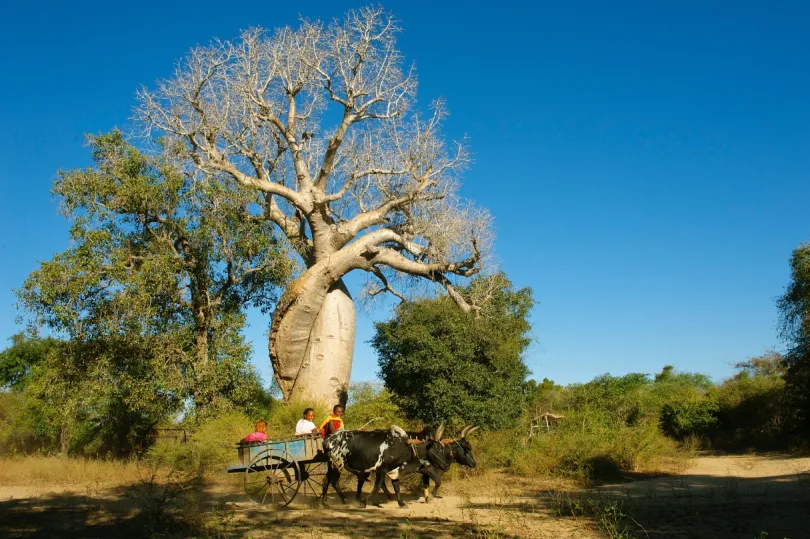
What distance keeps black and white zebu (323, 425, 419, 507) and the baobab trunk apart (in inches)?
215

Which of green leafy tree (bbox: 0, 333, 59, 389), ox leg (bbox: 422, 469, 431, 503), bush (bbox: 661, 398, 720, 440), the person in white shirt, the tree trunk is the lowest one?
ox leg (bbox: 422, 469, 431, 503)

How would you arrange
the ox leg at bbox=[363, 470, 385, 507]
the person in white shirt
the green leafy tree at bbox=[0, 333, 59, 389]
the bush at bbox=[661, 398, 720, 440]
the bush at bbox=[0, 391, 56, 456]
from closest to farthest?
1. the ox leg at bbox=[363, 470, 385, 507]
2. the person in white shirt
3. the bush at bbox=[661, 398, 720, 440]
4. the bush at bbox=[0, 391, 56, 456]
5. the green leafy tree at bbox=[0, 333, 59, 389]

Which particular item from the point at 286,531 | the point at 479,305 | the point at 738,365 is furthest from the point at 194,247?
the point at 738,365

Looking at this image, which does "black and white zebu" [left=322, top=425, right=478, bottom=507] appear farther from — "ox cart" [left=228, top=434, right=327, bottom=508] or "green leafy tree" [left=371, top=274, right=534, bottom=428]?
"green leafy tree" [left=371, top=274, right=534, bottom=428]

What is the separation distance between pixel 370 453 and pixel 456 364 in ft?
18.6

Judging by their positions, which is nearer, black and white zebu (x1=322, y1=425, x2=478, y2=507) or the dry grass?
black and white zebu (x1=322, y1=425, x2=478, y2=507)

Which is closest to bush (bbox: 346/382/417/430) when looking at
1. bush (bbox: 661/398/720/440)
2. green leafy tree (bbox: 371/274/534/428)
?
green leafy tree (bbox: 371/274/534/428)

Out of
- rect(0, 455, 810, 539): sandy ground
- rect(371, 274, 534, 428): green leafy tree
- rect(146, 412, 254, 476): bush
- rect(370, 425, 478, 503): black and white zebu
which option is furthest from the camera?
rect(371, 274, 534, 428): green leafy tree

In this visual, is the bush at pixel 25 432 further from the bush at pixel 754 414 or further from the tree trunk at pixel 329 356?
the bush at pixel 754 414

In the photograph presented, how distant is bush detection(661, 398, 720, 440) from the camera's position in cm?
1784

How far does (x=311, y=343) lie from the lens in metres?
15.3

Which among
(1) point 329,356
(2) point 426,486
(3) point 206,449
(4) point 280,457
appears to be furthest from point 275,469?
(1) point 329,356

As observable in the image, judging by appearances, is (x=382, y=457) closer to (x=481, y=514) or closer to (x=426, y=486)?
(x=426, y=486)

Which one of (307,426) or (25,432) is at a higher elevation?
(25,432)
